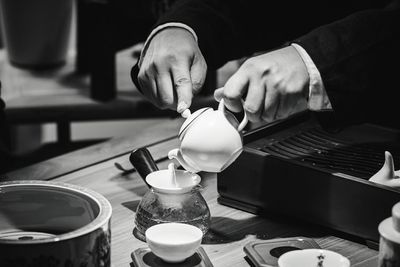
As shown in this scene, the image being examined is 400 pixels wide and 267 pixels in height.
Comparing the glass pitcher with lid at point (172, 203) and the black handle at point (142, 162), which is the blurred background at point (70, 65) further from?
the glass pitcher with lid at point (172, 203)

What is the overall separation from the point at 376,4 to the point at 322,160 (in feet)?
2.63

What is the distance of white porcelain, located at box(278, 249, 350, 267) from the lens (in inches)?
42.9

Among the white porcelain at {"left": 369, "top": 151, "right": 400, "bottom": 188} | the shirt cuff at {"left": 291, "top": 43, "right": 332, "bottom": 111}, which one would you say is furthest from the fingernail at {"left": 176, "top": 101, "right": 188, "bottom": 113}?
the white porcelain at {"left": 369, "top": 151, "right": 400, "bottom": 188}

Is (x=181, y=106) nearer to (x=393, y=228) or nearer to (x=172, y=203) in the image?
(x=172, y=203)

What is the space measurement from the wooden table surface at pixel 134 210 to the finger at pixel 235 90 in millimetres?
208

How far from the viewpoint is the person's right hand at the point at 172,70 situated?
1440 mm

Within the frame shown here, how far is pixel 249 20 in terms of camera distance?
208 centimetres

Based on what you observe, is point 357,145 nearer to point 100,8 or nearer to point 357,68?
point 357,68

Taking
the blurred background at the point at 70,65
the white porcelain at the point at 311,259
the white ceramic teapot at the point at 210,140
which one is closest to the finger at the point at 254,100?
the white ceramic teapot at the point at 210,140

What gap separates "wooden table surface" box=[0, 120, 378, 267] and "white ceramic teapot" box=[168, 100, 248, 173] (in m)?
0.15

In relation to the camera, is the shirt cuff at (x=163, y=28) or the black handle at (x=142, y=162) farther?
the shirt cuff at (x=163, y=28)

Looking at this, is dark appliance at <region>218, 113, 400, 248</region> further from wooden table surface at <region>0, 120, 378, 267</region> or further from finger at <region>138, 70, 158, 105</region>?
finger at <region>138, 70, 158, 105</region>

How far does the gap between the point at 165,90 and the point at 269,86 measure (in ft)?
0.71

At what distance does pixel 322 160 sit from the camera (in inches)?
56.2
